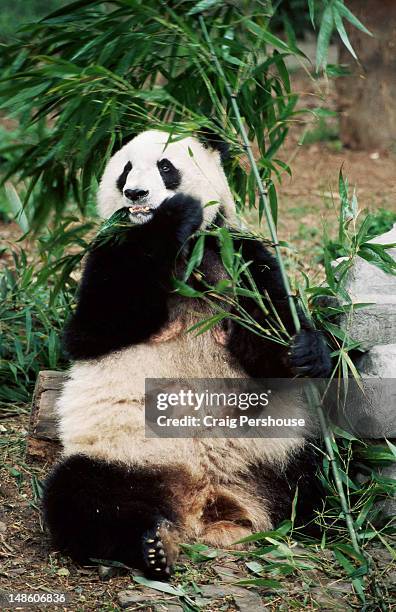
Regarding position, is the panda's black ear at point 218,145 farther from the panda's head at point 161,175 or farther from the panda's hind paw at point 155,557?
the panda's hind paw at point 155,557

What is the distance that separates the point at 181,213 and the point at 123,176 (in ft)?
1.02

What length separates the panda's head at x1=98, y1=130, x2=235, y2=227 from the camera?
8.46 feet

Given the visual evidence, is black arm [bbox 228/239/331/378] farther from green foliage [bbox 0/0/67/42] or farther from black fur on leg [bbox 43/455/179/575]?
green foliage [bbox 0/0/67/42]

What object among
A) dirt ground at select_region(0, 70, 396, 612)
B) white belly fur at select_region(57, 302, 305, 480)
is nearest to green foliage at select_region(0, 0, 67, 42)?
dirt ground at select_region(0, 70, 396, 612)

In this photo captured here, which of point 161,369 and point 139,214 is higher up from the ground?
point 139,214

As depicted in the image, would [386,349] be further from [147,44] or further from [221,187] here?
[147,44]

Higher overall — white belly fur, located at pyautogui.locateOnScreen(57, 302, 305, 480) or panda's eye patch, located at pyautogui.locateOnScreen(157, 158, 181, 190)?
panda's eye patch, located at pyautogui.locateOnScreen(157, 158, 181, 190)

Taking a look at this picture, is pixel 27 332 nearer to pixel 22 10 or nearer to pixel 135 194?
pixel 135 194

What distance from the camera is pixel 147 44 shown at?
2521 mm

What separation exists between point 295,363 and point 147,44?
1.08m

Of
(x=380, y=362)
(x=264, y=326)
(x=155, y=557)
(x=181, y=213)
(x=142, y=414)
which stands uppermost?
(x=181, y=213)

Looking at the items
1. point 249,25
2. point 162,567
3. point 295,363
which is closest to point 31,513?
point 162,567

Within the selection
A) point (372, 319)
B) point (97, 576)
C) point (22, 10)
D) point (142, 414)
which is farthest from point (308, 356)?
point (22, 10)

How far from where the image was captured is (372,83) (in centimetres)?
666
